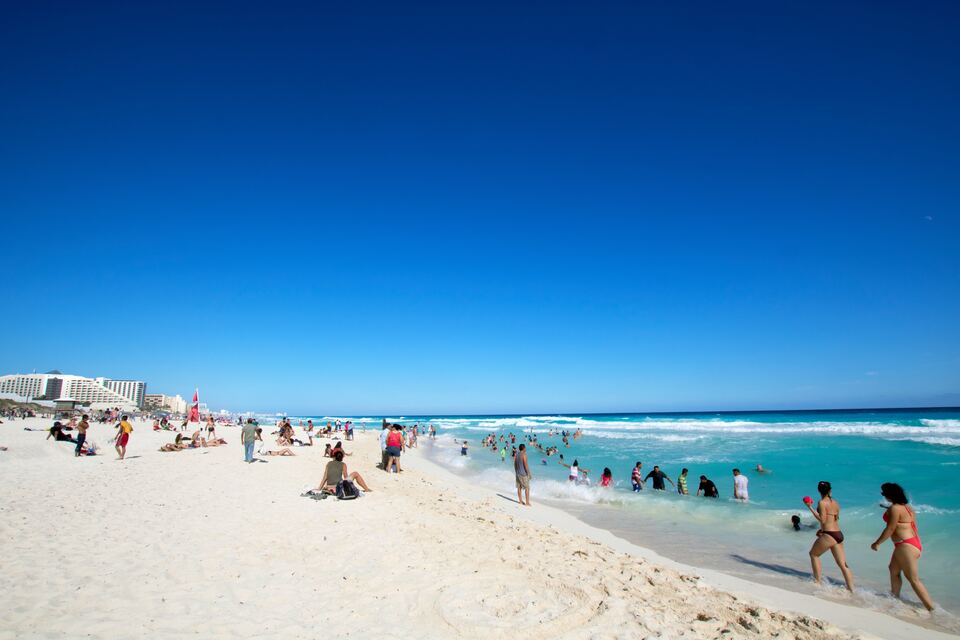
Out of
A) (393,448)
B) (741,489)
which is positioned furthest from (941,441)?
(393,448)

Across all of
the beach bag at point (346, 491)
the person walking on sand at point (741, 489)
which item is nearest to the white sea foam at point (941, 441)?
the person walking on sand at point (741, 489)

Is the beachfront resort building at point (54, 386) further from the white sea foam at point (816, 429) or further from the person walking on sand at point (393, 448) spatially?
the person walking on sand at point (393, 448)

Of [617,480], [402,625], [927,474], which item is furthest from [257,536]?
[927,474]

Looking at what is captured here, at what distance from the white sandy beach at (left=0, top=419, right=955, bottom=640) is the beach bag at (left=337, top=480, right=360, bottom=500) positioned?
1.93 feet

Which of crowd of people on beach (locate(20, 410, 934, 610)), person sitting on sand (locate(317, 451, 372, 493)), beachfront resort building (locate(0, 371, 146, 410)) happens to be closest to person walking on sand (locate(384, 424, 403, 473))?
crowd of people on beach (locate(20, 410, 934, 610))

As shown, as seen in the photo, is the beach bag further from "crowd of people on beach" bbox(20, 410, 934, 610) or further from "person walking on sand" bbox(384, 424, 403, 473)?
"person walking on sand" bbox(384, 424, 403, 473)

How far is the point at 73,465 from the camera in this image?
1566 cm

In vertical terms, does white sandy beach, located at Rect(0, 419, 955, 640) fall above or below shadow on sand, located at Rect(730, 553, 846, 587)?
above

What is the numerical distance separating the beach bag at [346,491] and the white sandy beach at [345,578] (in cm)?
59

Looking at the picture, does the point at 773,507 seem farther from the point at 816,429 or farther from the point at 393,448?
the point at 816,429

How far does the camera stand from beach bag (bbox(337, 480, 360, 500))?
11203 millimetres

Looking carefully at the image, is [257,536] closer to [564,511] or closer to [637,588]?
[637,588]

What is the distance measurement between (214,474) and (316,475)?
306cm

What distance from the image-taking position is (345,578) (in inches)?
245
